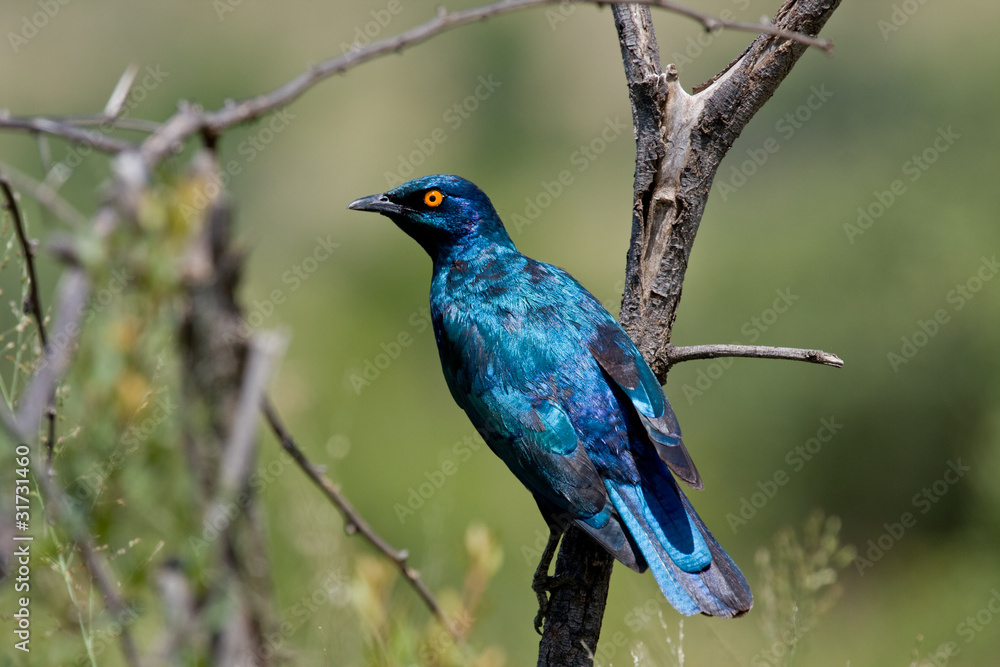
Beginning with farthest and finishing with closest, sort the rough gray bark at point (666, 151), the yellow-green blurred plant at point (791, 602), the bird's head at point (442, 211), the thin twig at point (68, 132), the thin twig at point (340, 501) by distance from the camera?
the bird's head at point (442, 211) < the rough gray bark at point (666, 151) < the yellow-green blurred plant at point (791, 602) < the thin twig at point (340, 501) < the thin twig at point (68, 132)

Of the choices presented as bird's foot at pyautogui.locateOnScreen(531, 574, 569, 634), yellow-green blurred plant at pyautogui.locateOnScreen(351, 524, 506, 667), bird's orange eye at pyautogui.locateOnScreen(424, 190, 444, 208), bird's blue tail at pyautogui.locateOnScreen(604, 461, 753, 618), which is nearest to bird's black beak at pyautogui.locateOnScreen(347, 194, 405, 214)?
bird's orange eye at pyautogui.locateOnScreen(424, 190, 444, 208)

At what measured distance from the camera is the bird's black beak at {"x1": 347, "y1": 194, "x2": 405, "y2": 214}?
357 cm

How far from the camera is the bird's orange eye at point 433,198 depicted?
11.7ft

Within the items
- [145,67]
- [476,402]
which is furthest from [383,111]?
[476,402]

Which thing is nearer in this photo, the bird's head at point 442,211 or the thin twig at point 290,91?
the thin twig at point 290,91

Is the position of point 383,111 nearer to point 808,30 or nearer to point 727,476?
point 727,476

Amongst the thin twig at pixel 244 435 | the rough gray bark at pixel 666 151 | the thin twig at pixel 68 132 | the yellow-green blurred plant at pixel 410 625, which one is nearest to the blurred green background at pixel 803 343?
the rough gray bark at pixel 666 151

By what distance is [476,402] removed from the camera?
3061 millimetres

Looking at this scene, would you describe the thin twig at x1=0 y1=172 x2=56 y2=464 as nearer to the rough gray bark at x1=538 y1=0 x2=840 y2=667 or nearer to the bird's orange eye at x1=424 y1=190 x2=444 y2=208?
the rough gray bark at x1=538 y1=0 x2=840 y2=667

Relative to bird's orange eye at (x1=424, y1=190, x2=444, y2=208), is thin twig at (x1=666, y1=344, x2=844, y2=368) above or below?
above

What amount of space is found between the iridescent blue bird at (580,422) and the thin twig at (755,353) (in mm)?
130

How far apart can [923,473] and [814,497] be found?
3.12ft

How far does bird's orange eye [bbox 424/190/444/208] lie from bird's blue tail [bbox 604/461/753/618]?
4.50ft

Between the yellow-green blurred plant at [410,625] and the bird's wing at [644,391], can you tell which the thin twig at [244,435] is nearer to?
the yellow-green blurred plant at [410,625]
